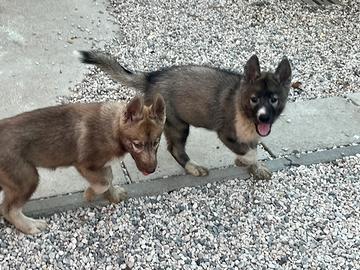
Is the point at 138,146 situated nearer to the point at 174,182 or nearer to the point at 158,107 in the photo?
the point at 158,107

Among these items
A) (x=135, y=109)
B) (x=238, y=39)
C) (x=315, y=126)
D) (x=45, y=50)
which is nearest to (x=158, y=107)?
(x=135, y=109)

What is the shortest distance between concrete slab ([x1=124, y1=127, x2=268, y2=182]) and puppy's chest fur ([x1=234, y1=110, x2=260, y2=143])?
51cm

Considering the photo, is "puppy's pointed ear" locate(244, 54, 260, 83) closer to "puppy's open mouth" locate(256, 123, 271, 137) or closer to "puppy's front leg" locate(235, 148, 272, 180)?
"puppy's open mouth" locate(256, 123, 271, 137)

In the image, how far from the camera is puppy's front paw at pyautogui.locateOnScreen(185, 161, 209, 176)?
4.43m

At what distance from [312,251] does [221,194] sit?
84 centimetres

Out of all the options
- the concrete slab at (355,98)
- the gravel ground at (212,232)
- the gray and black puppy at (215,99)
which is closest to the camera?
the gravel ground at (212,232)

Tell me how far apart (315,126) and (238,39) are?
1.97m

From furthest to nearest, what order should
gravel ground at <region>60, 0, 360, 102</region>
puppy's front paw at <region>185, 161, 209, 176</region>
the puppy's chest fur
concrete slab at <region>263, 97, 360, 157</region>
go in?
gravel ground at <region>60, 0, 360, 102</region>
concrete slab at <region>263, 97, 360, 157</region>
puppy's front paw at <region>185, 161, 209, 176</region>
the puppy's chest fur

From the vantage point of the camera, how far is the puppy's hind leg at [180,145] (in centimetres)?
432

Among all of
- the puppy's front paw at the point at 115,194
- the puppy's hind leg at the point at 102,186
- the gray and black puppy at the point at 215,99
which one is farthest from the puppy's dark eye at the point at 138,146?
the gray and black puppy at the point at 215,99

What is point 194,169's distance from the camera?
4426 mm

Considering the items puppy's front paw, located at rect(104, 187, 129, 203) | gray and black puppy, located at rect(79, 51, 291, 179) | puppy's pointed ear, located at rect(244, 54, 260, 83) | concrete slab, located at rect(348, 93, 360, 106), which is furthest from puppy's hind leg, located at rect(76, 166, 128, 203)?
concrete slab, located at rect(348, 93, 360, 106)

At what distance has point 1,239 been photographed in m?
3.77

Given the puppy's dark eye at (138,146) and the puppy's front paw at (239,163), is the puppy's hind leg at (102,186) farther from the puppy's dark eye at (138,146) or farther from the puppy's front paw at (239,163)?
the puppy's front paw at (239,163)
